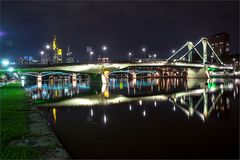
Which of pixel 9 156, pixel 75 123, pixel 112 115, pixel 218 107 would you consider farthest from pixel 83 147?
pixel 218 107

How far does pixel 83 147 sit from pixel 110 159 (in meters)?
2.55

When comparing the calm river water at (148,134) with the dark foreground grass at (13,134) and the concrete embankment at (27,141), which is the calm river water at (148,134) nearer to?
the concrete embankment at (27,141)

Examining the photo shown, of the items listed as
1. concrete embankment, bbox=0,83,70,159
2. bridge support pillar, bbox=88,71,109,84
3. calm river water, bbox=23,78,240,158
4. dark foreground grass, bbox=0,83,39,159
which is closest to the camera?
dark foreground grass, bbox=0,83,39,159

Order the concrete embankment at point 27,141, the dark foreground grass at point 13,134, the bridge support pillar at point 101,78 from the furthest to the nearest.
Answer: the bridge support pillar at point 101,78 → the concrete embankment at point 27,141 → the dark foreground grass at point 13,134

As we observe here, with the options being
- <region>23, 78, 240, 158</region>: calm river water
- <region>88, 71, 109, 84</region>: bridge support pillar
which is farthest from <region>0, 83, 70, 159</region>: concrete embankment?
<region>88, 71, 109, 84</region>: bridge support pillar

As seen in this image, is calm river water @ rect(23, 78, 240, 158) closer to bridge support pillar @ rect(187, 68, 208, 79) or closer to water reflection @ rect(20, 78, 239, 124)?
water reflection @ rect(20, 78, 239, 124)

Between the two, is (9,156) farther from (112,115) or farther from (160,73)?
(160,73)

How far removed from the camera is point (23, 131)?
50.9 ft

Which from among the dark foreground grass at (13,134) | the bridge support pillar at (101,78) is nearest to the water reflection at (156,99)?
the dark foreground grass at (13,134)

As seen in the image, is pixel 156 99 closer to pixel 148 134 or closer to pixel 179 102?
A: pixel 179 102

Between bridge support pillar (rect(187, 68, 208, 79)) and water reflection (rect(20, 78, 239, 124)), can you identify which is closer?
water reflection (rect(20, 78, 239, 124))

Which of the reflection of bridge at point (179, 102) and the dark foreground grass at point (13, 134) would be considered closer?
the dark foreground grass at point (13, 134)

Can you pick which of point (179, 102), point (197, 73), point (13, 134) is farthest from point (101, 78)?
point (13, 134)

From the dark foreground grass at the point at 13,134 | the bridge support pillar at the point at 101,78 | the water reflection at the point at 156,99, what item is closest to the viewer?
the dark foreground grass at the point at 13,134
